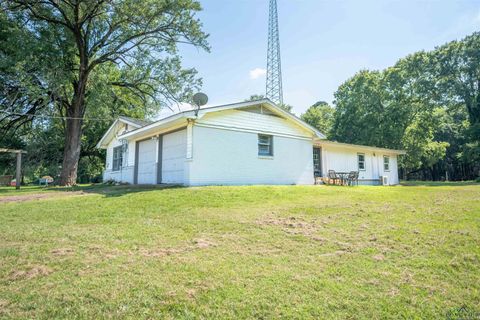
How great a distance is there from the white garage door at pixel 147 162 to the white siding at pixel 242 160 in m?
3.41

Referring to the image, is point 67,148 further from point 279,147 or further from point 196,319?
point 196,319

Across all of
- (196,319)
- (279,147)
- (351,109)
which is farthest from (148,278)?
(351,109)

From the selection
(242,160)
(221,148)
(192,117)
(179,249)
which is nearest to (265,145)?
(242,160)

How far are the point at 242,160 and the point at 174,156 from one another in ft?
10.2

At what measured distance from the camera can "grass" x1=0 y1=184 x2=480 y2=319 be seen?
117 inches

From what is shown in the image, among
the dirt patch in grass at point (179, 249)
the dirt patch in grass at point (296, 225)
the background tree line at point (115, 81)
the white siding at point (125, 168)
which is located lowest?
the dirt patch in grass at point (179, 249)

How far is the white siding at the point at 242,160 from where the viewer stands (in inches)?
454

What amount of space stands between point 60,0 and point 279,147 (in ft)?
49.2

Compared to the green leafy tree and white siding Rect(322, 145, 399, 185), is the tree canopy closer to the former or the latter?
white siding Rect(322, 145, 399, 185)

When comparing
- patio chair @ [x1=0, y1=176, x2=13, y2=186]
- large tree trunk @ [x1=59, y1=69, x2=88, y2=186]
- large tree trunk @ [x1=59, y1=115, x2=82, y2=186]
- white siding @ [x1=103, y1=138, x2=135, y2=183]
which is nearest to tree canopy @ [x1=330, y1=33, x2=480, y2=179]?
white siding @ [x1=103, y1=138, x2=135, y2=183]

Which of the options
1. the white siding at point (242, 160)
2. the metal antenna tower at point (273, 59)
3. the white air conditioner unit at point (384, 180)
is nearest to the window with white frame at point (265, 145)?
the white siding at point (242, 160)

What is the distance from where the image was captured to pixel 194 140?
1140cm

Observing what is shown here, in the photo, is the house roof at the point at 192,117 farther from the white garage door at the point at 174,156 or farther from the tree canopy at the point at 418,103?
the tree canopy at the point at 418,103

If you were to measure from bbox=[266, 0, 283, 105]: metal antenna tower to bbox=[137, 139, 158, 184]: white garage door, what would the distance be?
17.9 meters
